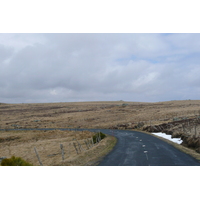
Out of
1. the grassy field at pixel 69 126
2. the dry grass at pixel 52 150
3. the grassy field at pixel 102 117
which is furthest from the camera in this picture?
the grassy field at pixel 102 117

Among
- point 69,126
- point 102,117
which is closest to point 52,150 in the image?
point 69,126

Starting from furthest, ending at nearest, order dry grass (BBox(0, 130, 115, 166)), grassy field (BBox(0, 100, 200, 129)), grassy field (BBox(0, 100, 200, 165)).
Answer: grassy field (BBox(0, 100, 200, 129)) → grassy field (BBox(0, 100, 200, 165)) → dry grass (BBox(0, 130, 115, 166))

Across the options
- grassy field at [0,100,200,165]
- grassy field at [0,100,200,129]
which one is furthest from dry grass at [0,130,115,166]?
grassy field at [0,100,200,129]

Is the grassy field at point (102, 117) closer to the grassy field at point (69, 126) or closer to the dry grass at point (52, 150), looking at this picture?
the grassy field at point (69, 126)

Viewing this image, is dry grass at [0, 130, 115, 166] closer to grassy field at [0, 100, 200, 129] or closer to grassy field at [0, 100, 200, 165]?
grassy field at [0, 100, 200, 165]

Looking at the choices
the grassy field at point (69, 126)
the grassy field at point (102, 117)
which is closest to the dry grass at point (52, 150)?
the grassy field at point (69, 126)

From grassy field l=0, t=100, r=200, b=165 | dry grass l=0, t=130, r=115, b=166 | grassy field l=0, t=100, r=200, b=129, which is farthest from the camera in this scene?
grassy field l=0, t=100, r=200, b=129

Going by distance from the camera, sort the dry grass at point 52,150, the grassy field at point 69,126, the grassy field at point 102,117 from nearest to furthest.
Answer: the dry grass at point 52,150
the grassy field at point 69,126
the grassy field at point 102,117

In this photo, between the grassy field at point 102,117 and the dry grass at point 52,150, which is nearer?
the dry grass at point 52,150

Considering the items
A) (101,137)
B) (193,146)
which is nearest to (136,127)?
(101,137)

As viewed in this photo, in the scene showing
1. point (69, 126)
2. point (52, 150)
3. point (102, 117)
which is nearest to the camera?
point (52, 150)

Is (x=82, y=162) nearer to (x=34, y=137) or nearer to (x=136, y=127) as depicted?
(x=34, y=137)

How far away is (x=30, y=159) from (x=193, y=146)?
743 inches

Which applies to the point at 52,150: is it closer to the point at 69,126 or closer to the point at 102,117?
the point at 69,126
